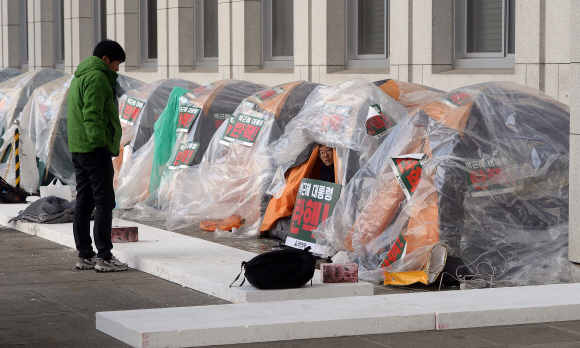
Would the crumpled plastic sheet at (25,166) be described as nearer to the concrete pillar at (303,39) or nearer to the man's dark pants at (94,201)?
the concrete pillar at (303,39)

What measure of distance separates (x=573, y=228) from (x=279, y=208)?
3391mm

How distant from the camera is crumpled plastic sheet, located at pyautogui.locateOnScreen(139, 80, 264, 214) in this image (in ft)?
38.3

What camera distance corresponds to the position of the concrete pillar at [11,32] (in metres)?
26.0

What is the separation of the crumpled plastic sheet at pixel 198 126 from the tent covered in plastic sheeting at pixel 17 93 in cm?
523

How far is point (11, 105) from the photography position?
16.5 m

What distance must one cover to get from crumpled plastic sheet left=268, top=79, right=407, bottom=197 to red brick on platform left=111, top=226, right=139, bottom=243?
5.13 ft

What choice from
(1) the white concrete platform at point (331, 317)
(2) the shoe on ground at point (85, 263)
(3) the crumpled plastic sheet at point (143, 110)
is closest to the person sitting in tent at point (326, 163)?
(2) the shoe on ground at point (85, 263)

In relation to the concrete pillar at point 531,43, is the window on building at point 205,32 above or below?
above

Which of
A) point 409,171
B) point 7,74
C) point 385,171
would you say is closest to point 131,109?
point 385,171

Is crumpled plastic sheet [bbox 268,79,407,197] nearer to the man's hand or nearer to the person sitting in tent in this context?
the person sitting in tent

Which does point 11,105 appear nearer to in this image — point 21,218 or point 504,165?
point 21,218

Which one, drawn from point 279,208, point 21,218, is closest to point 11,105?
point 21,218

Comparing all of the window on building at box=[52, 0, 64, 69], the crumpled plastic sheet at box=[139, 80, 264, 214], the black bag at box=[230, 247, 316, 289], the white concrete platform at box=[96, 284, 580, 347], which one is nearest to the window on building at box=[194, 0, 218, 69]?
the crumpled plastic sheet at box=[139, 80, 264, 214]

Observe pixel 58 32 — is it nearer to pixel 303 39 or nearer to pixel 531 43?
pixel 303 39
